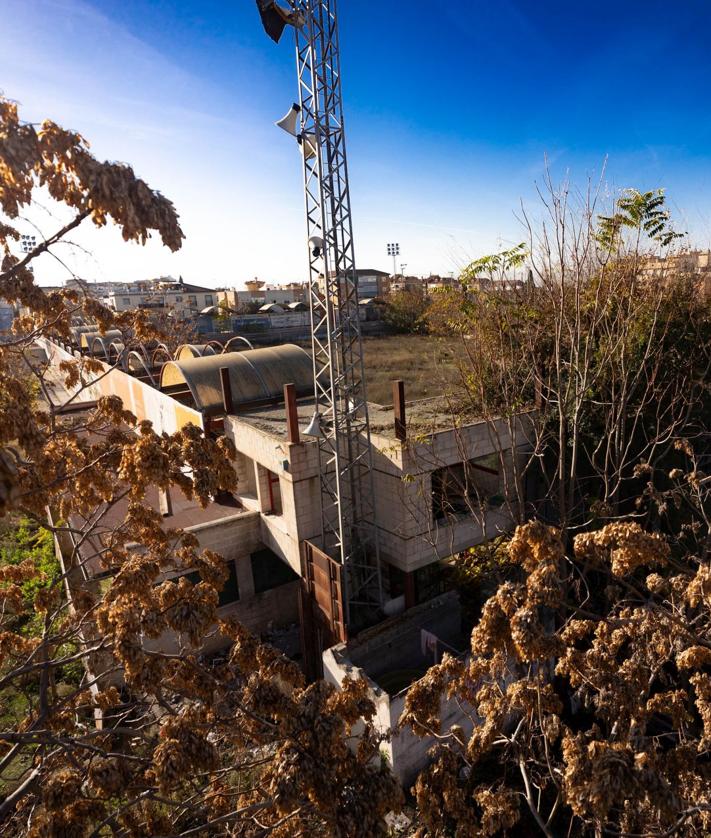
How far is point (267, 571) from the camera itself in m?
14.7

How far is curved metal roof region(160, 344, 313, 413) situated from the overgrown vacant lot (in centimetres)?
286

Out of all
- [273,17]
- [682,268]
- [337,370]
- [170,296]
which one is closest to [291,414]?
[337,370]

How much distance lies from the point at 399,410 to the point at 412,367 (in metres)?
14.6

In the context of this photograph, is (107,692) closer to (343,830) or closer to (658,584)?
(343,830)

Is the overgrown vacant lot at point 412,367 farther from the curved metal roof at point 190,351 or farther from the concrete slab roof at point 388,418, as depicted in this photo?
the curved metal roof at point 190,351

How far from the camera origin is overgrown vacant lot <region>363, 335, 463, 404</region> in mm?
17903

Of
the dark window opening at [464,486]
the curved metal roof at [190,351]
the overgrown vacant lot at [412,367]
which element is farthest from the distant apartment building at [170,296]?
the dark window opening at [464,486]

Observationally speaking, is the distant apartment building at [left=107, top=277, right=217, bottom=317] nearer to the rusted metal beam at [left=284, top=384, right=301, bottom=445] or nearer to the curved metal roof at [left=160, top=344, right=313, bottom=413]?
the curved metal roof at [left=160, top=344, right=313, bottom=413]

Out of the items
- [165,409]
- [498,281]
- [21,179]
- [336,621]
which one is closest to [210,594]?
[21,179]

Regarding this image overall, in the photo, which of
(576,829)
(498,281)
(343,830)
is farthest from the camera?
(498,281)

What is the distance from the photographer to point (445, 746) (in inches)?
219

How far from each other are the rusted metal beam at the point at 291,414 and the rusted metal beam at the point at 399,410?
7.17 feet

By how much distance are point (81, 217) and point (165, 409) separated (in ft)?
43.8

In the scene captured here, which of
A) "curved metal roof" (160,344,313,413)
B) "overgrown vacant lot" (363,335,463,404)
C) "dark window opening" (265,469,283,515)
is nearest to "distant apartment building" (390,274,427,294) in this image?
"overgrown vacant lot" (363,335,463,404)
